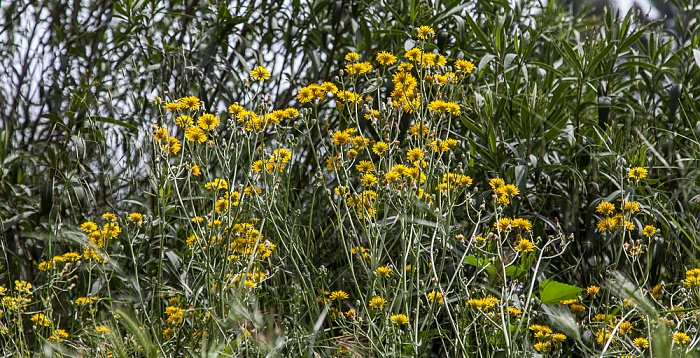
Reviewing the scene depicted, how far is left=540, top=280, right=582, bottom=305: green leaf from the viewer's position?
1.84 m

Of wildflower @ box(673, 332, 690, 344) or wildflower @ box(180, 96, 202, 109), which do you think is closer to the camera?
wildflower @ box(673, 332, 690, 344)

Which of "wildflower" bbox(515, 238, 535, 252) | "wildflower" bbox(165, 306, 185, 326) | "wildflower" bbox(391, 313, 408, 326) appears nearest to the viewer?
"wildflower" bbox(391, 313, 408, 326)

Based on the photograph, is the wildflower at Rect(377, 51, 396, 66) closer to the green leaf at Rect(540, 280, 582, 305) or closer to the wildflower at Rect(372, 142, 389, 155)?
the wildflower at Rect(372, 142, 389, 155)

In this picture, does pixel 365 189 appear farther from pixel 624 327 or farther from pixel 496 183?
pixel 624 327

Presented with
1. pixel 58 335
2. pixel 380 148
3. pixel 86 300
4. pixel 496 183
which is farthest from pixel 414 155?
pixel 58 335

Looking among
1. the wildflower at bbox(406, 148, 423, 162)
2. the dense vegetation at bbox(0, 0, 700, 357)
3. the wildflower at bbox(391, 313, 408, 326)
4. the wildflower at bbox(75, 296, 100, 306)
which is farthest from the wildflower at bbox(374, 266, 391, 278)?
the wildflower at bbox(75, 296, 100, 306)

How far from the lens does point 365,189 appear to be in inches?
71.4

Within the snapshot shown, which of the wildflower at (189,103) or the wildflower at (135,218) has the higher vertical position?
the wildflower at (189,103)

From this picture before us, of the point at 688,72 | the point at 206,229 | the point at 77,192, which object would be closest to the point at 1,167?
the point at 77,192

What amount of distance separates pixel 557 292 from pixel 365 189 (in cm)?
56

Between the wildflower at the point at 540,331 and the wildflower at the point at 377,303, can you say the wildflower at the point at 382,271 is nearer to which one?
the wildflower at the point at 377,303

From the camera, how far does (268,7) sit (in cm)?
296

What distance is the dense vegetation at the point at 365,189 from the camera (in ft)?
5.63

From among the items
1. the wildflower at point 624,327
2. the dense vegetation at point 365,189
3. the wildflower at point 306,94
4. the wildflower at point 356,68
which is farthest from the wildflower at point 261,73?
the wildflower at point 624,327
